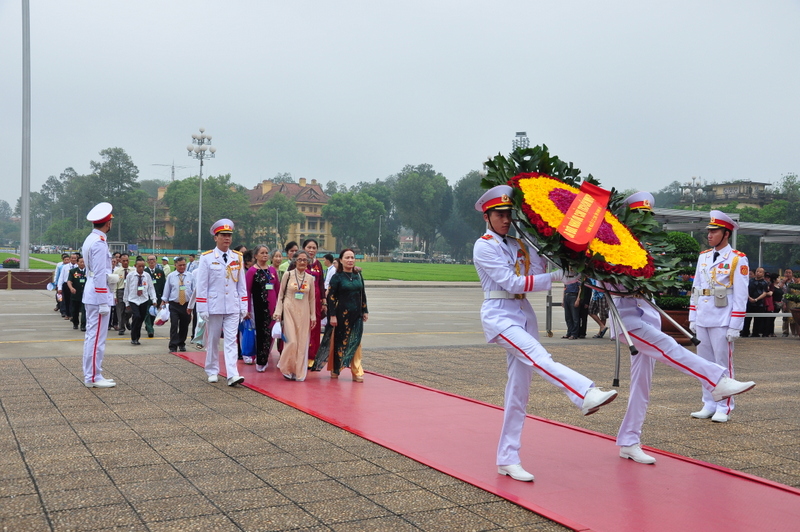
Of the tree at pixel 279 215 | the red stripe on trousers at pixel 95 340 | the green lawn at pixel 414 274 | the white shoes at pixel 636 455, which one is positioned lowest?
the green lawn at pixel 414 274

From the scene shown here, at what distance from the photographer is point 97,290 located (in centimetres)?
861

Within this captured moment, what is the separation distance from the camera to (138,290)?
13.5 m

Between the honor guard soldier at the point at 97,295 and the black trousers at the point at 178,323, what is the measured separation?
3.45 meters

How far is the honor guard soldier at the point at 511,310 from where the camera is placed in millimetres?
4941

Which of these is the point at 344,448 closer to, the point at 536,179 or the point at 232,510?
the point at 232,510

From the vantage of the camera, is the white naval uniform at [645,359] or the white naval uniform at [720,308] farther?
the white naval uniform at [720,308]

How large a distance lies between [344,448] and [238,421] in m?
1.45

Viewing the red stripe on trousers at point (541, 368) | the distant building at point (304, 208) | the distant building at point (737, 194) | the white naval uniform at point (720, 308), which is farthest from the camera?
the distant building at point (304, 208)

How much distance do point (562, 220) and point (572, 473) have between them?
1.82 metres

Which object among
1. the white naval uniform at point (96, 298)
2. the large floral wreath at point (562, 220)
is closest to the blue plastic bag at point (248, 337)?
the white naval uniform at point (96, 298)

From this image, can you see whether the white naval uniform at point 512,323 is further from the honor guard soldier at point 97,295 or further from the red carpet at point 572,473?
the honor guard soldier at point 97,295

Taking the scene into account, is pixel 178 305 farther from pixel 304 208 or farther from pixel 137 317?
pixel 304 208

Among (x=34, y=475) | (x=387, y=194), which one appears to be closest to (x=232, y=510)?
(x=34, y=475)

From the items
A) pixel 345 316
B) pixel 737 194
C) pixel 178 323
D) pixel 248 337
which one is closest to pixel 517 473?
pixel 345 316
